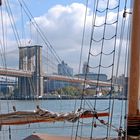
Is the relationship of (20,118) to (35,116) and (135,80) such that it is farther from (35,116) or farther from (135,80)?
(135,80)

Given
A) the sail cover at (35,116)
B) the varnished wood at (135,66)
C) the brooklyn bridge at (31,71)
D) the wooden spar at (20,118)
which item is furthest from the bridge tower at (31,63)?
the varnished wood at (135,66)

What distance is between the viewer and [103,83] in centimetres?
1633

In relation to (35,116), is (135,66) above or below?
above

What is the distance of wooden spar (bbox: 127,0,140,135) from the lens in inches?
228

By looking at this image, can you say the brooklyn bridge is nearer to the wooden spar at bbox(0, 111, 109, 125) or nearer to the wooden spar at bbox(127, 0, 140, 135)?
the wooden spar at bbox(0, 111, 109, 125)

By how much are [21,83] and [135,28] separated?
1882 cm

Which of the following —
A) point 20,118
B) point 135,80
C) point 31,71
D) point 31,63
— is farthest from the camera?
point 31,63

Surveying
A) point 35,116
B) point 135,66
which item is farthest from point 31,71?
point 135,66

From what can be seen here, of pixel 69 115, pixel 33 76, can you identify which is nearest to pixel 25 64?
pixel 33 76

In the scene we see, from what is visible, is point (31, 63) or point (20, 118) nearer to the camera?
point (20, 118)

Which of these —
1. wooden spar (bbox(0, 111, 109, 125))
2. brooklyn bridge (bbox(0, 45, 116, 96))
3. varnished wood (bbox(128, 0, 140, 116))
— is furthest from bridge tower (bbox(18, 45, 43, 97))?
varnished wood (bbox(128, 0, 140, 116))

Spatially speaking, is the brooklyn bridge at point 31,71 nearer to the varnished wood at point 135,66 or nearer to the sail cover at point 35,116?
the sail cover at point 35,116

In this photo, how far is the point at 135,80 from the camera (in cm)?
595

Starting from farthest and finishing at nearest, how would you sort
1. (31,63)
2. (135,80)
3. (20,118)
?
(31,63), (20,118), (135,80)
